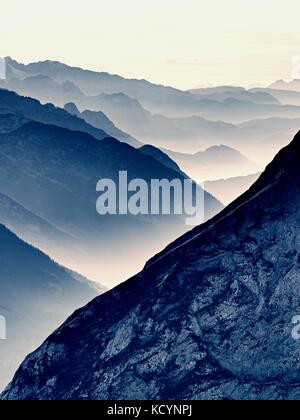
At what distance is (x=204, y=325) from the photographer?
538 ft

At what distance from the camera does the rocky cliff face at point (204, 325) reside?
521 ft

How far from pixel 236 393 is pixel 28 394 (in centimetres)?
3230

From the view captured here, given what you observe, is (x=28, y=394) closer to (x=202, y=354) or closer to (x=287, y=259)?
(x=202, y=354)

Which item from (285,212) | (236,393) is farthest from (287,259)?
(236,393)

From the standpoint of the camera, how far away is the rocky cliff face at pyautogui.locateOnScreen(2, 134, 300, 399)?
158750 mm

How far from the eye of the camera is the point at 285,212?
16825 centimetres
